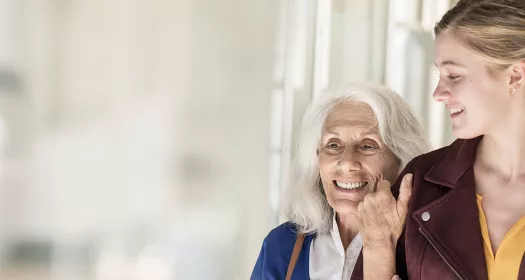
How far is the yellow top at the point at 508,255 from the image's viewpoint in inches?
46.8

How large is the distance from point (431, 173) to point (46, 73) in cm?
126

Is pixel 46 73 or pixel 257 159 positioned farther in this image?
pixel 257 159

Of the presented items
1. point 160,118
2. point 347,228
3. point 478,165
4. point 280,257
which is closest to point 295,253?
point 280,257

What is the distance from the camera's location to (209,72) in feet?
7.00

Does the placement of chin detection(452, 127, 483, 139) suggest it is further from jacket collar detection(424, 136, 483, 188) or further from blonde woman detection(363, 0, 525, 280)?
jacket collar detection(424, 136, 483, 188)

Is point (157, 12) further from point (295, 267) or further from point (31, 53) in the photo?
point (295, 267)

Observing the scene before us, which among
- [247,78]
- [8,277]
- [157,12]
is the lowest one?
[8,277]

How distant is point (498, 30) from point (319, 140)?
2.31 feet

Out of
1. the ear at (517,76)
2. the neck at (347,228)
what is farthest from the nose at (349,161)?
the ear at (517,76)

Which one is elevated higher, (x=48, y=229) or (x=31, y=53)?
(x=31, y=53)

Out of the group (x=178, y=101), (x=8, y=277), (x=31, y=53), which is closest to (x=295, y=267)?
(x=178, y=101)

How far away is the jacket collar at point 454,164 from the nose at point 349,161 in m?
0.31

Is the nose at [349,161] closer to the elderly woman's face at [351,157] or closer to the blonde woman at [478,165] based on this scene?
the elderly woman's face at [351,157]

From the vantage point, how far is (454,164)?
133cm
